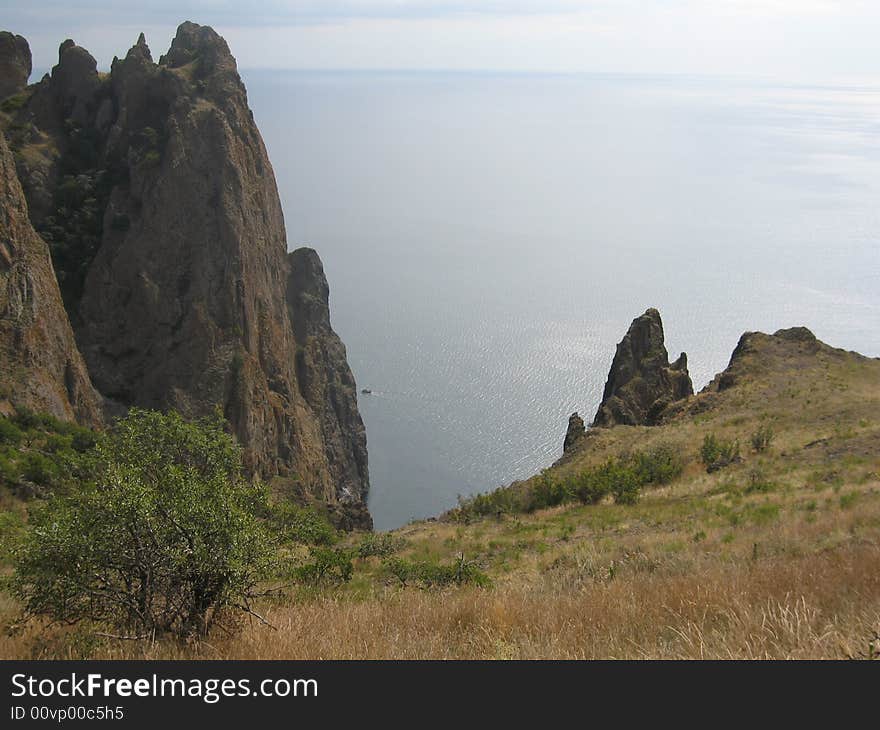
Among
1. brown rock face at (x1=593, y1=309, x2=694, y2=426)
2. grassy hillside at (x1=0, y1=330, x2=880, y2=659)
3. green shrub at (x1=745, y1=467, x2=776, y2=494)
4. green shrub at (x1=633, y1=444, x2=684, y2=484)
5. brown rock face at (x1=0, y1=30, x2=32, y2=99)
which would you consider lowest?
grassy hillside at (x1=0, y1=330, x2=880, y2=659)

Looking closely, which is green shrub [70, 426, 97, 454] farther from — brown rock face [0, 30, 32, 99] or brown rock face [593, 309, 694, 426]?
brown rock face [0, 30, 32, 99]

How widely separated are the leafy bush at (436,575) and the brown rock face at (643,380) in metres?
27.6

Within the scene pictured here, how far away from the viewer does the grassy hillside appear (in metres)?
5.85

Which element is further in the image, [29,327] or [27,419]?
[29,327]

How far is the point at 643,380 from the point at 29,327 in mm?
34600

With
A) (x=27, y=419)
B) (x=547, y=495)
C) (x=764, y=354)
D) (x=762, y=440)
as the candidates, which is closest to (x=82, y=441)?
(x=27, y=419)

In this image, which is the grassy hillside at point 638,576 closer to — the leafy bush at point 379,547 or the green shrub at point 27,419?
the leafy bush at point 379,547

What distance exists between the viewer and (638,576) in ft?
31.2

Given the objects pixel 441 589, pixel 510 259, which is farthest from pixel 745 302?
pixel 441 589

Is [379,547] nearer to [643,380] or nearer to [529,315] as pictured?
[643,380]

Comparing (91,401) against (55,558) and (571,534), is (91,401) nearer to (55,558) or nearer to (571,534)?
(571,534)

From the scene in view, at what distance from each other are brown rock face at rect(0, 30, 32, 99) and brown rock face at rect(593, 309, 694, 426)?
54.7m

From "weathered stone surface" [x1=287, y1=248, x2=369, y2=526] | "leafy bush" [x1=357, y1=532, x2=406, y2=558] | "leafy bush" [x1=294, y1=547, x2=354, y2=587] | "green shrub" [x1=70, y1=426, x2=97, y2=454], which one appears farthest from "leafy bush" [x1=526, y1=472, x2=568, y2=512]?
"weathered stone surface" [x1=287, y1=248, x2=369, y2=526]
